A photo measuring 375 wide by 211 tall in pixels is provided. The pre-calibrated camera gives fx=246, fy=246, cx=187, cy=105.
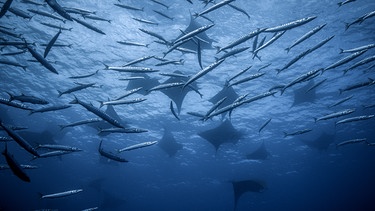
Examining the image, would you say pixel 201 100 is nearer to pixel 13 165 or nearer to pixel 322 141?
pixel 322 141

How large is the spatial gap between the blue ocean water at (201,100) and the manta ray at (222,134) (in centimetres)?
276

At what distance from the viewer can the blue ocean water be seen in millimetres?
11914

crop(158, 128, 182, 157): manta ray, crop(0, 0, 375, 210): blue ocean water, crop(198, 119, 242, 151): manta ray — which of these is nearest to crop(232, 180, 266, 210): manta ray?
crop(0, 0, 375, 210): blue ocean water

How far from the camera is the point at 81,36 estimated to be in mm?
13664

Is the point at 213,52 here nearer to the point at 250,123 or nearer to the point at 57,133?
the point at 250,123

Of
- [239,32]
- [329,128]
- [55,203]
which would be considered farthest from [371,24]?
[55,203]

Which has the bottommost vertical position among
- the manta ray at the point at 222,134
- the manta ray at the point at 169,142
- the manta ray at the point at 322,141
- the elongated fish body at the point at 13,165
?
the manta ray at the point at 169,142

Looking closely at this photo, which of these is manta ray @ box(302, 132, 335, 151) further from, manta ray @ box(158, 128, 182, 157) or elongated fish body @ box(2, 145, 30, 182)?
elongated fish body @ box(2, 145, 30, 182)

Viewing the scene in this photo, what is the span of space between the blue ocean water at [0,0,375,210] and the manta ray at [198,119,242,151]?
108 inches

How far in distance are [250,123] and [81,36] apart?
1569cm

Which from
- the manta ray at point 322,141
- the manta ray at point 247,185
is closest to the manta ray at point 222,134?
the manta ray at point 247,185

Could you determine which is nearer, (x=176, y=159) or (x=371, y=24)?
(x=371, y=24)

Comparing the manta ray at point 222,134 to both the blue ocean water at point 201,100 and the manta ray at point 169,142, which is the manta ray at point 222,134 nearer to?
the blue ocean water at point 201,100

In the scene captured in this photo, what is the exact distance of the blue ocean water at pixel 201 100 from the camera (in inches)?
469
